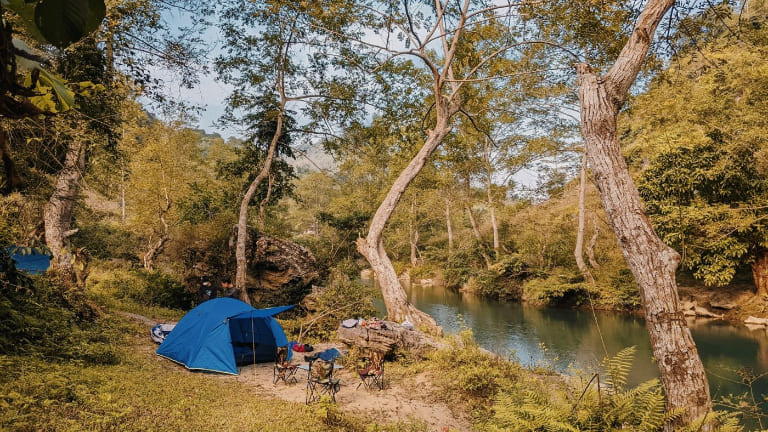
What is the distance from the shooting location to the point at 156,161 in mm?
17000

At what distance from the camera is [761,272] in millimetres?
13727

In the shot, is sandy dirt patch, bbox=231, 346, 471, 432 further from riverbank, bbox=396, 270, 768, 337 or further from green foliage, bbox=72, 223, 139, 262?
green foliage, bbox=72, 223, 139, 262

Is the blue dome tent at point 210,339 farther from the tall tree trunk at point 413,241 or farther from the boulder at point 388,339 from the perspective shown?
the tall tree trunk at point 413,241

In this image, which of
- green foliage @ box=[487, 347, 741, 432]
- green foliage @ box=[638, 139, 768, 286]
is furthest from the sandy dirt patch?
green foliage @ box=[638, 139, 768, 286]

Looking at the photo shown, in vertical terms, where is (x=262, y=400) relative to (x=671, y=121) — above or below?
below

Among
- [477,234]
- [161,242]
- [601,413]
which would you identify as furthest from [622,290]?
[161,242]

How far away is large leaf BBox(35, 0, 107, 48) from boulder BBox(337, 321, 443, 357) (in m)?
8.27

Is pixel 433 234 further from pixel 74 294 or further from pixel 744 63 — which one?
pixel 74 294

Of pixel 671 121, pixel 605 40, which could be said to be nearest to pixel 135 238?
pixel 605 40

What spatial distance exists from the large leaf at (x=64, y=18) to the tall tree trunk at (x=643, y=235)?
4823 millimetres

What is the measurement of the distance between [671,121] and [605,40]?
1129 centimetres

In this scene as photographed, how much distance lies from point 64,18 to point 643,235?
4884 mm

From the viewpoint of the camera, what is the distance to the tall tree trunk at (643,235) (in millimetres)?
3770


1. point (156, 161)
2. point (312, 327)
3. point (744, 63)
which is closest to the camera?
point (312, 327)
